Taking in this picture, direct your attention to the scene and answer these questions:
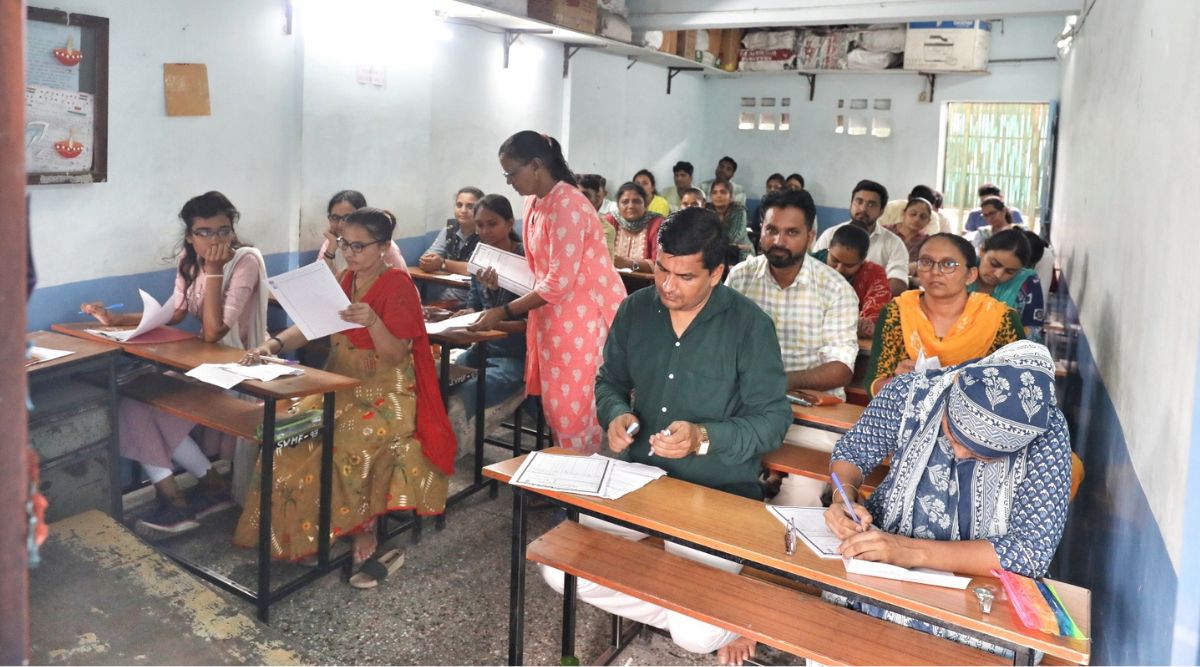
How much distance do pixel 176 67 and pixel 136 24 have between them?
265 mm

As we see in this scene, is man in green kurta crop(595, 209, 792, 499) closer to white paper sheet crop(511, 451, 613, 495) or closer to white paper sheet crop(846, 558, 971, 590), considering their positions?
white paper sheet crop(511, 451, 613, 495)

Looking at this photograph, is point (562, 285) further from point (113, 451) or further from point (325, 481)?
point (113, 451)

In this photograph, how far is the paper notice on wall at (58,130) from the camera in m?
3.57

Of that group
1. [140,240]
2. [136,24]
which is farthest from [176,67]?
[140,240]

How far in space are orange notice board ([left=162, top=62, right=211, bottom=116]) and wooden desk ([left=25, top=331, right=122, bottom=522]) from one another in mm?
1235

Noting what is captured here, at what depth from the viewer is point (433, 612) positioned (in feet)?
10.6

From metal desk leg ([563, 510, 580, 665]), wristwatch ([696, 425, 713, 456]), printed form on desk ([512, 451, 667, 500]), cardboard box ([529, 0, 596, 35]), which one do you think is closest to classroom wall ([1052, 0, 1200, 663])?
wristwatch ([696, 425, 713, 456])

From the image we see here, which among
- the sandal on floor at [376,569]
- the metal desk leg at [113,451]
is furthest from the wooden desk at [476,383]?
the metal desk leg at [113,451]

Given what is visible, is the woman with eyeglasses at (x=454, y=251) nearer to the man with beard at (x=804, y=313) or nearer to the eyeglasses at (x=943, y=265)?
the man with beard at (x=804, y=313)

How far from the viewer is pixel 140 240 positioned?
4.11m

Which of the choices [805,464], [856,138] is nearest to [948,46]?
[856,138]

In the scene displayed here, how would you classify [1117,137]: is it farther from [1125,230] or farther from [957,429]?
[957,429]

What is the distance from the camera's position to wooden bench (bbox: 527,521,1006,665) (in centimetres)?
196

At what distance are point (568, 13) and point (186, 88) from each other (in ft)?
10.2
